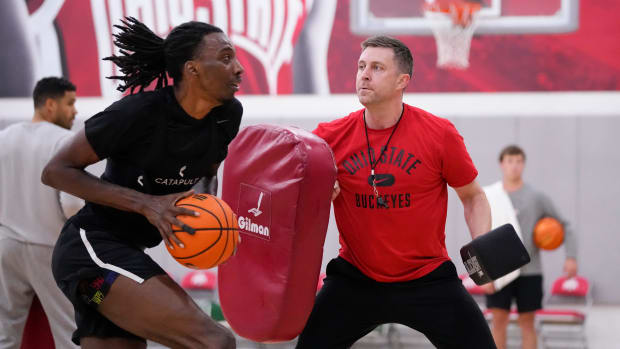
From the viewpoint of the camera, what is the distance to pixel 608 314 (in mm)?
8742

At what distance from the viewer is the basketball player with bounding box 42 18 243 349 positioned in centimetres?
283

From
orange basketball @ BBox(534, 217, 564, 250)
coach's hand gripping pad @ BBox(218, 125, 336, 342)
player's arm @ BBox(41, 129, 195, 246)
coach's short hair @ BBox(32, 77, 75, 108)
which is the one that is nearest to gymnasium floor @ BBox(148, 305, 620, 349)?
orange basketball @ BBox(534, 217, 564, 250)

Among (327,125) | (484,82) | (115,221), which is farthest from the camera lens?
(484,82)

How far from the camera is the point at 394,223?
3500 millimetres

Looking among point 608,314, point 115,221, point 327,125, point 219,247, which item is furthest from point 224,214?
point 608,314

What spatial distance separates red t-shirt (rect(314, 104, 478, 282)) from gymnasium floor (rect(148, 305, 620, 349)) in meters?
4.23

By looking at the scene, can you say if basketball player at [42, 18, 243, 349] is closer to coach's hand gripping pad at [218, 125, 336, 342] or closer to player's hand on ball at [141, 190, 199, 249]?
player's hand on ball at [141, 190, 199, 249]

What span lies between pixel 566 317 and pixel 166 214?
584 cm

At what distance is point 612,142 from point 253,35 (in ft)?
15.3

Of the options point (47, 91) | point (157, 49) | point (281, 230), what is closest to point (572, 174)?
point (47, 91)

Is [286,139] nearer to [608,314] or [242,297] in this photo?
[242,297]

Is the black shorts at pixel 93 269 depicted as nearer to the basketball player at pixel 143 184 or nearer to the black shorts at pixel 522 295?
the basketball player at pixel 143 184

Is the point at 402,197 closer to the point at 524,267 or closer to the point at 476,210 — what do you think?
the point at 476,210

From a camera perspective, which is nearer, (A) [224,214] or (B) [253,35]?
(A) [224,214]
